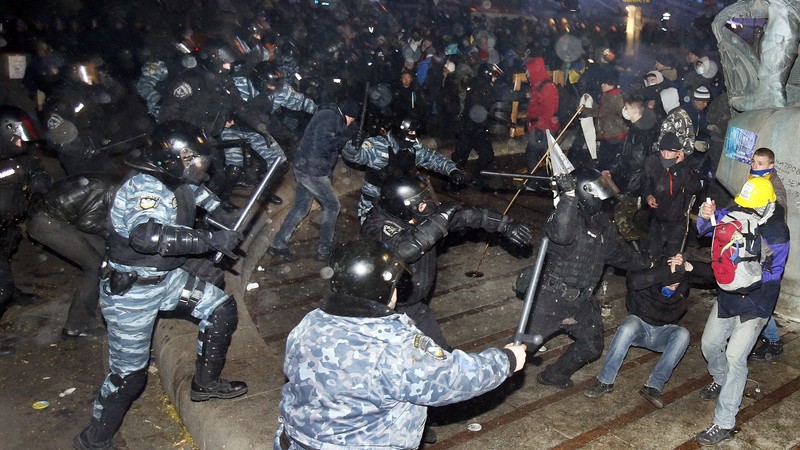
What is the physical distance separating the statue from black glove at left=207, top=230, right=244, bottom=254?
226 inches

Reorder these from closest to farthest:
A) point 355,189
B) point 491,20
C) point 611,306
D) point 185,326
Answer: point 185,326 → point 611,306 → point 355,189 → point 491,20

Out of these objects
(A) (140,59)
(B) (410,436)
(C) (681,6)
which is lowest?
(C) (681,6)

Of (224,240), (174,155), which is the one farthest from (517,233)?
(174,155)

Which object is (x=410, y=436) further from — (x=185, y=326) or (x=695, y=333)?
(x=695, y=333)

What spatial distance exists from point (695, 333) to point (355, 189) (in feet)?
19.8

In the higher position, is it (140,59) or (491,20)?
(140,59)

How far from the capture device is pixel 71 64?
28.6 feet

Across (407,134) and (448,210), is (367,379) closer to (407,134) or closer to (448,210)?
(448,210)

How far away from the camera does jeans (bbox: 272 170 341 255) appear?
8281 millimetres

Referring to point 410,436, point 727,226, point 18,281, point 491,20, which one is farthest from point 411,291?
point 491,20

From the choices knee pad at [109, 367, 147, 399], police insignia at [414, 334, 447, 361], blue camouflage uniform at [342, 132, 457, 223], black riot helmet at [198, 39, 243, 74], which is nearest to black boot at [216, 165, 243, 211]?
black riot helmet at [198, 39, 243, 74]

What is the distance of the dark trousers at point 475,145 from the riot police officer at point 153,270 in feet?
24.2

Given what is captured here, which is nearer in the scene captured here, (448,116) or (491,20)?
(448,116)

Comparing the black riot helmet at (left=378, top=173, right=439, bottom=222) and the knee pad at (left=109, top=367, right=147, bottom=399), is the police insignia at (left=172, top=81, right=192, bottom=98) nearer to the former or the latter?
the black riot helmet at (left=378, top=173, right=439, bottom=222)
